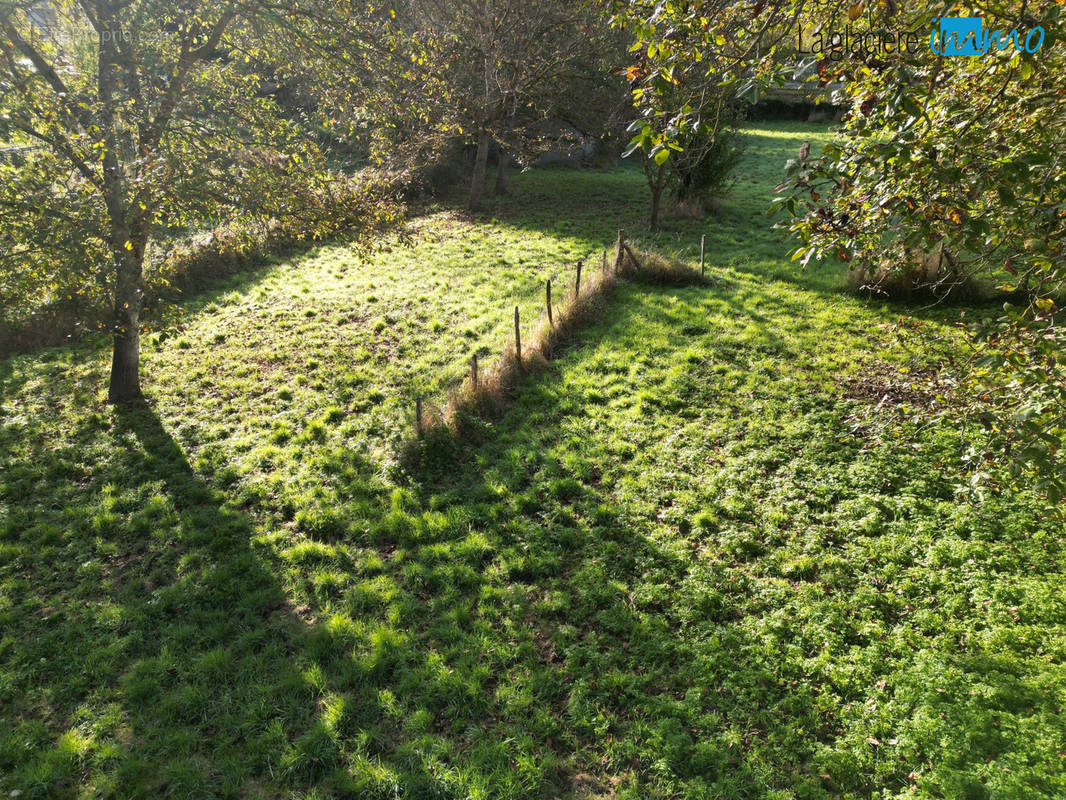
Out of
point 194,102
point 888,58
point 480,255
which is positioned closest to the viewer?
point 888,58

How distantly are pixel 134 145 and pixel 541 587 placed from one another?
8606 millimetres

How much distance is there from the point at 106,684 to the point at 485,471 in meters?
4.75

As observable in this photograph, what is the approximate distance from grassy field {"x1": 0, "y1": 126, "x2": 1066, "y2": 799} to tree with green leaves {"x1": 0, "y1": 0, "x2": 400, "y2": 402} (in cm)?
301

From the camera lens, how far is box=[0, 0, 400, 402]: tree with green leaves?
7.45m

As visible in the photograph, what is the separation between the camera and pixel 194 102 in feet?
30.3

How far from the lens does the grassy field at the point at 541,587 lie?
4520mm

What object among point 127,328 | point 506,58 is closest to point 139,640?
point 127,328

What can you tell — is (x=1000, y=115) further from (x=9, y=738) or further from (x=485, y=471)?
(x=9, y=738)

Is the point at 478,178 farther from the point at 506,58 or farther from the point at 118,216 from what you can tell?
the point at 118,216

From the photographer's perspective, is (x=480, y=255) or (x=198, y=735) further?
(x=480, y=255)

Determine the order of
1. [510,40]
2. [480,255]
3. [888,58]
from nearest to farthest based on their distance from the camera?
[888,58]
[480,255]
[510,40]

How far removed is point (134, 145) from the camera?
27.0ft

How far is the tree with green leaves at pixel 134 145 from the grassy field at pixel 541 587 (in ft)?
9.87

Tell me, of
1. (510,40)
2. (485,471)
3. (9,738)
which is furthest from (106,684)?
(510,40)
